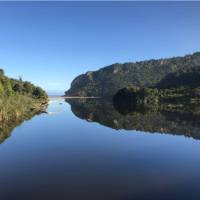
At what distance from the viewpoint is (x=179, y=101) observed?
112m

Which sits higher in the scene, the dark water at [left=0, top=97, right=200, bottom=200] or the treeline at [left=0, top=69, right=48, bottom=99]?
the treeline at [left=0, top=69, right=48, bottom=99]

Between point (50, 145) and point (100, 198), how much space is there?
1739cm

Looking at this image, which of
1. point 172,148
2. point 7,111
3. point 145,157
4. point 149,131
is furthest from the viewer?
point 7,111

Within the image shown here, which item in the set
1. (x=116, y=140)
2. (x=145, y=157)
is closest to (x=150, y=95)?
(x=116, y=140)

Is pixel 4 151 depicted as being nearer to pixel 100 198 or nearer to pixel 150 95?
pixel 100 198

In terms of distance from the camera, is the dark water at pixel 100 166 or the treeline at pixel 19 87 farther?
the treeline at pixel 19 87

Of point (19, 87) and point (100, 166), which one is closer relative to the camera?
point (100, 166)

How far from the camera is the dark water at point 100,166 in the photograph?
18984mm

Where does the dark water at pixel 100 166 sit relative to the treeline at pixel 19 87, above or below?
below

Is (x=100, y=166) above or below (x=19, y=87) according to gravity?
below

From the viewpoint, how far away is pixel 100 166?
25.1m

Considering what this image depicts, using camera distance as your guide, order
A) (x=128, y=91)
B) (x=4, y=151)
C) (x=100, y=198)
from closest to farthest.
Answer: (x=100, y=198)
(x=4, y=151)
(x=128, y=91)

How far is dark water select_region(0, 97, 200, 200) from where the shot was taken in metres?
19.0

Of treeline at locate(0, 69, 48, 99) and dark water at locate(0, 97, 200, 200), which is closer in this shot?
dark water at locate(0, 97, 200, 200)
